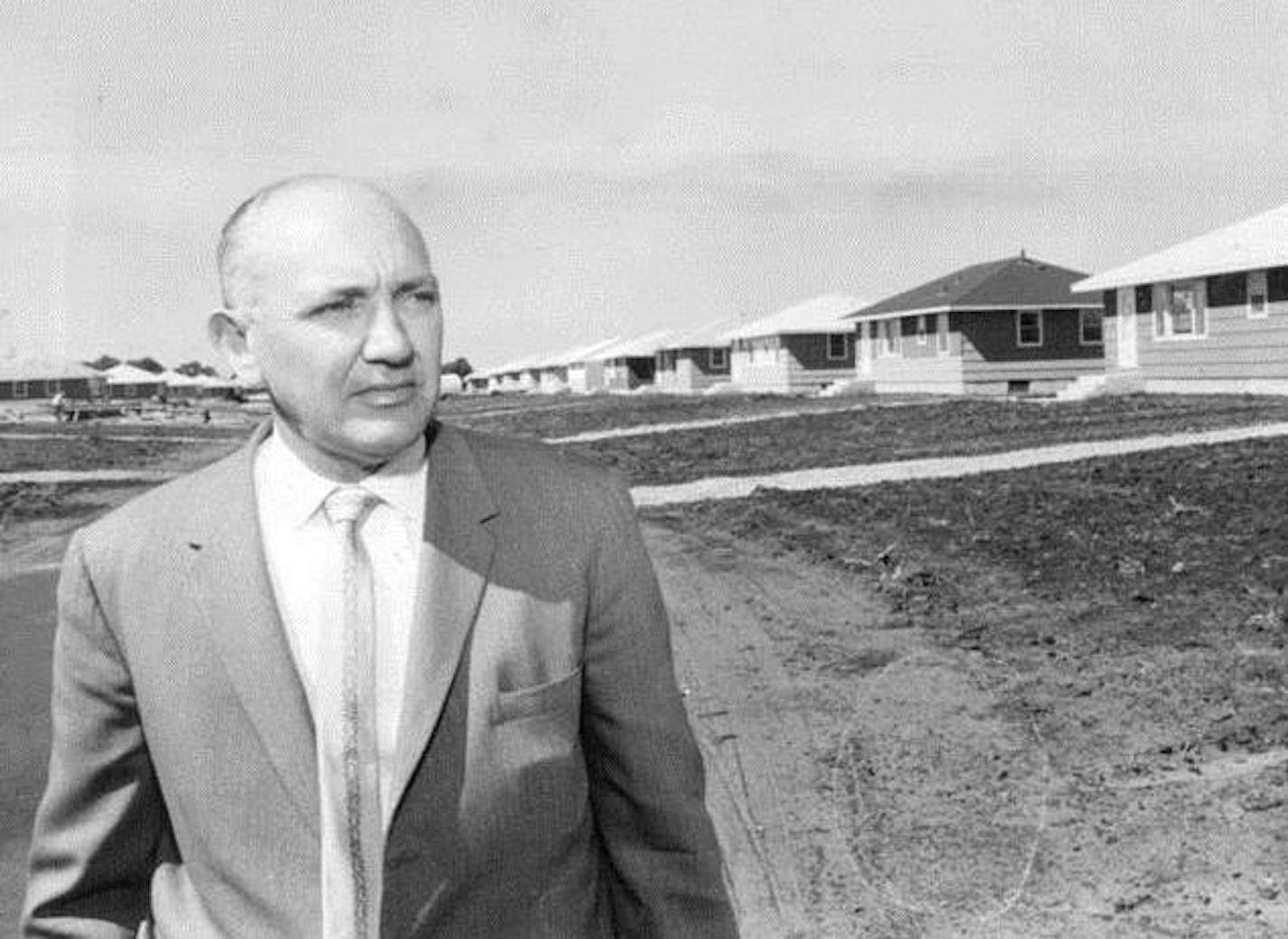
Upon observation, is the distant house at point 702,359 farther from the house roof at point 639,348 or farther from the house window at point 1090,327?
the house window at point 1090,327

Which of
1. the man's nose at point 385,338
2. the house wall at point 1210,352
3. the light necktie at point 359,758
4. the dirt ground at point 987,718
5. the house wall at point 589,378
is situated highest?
the man's nose at point 385,338

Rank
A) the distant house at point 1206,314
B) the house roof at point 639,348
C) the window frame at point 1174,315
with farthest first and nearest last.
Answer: the house roof at point 639,348 → the window frame at point 1174,315 → the distant house at point 1206,314

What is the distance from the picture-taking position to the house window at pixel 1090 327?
45.5 m

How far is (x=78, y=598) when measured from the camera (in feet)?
6.42

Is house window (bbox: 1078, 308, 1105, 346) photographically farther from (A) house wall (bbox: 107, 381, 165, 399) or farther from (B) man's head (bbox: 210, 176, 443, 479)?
(A) house wall (bbox: 107, 381, 165, 399)

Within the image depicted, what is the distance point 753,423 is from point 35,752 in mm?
29305

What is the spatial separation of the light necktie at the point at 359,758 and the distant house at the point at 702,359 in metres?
72.4

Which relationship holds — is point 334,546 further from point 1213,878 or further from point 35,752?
point 35,752

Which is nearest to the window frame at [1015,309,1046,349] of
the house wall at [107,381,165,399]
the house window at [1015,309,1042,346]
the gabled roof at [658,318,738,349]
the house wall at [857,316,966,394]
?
the house window at [1015,309,1042,346]

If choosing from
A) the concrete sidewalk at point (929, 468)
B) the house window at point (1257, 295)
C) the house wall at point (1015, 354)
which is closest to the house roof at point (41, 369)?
the house wall at point (1015, 354)

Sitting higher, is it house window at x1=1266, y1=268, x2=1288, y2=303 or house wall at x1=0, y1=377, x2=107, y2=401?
house window at x1=1266, y1=268, x2=1288, y2=303

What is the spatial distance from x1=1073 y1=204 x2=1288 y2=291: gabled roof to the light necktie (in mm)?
29826

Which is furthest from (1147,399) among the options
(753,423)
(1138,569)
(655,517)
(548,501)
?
(548,501)

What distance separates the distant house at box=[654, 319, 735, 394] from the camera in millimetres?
76812
